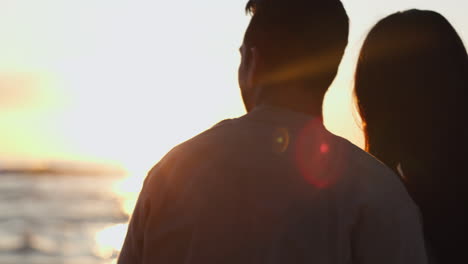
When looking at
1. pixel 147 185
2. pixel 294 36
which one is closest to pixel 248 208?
pixel 147 185

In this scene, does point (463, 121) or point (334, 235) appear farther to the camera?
point (463, 121)

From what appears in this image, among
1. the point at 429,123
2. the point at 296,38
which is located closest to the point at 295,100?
the point at 296,38

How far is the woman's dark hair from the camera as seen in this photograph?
3.65m

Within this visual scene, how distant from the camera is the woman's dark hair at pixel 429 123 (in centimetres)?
365

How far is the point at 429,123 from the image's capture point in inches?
145

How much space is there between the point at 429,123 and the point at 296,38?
1.08 m

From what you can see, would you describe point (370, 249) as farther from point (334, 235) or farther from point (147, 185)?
point (147, 185)

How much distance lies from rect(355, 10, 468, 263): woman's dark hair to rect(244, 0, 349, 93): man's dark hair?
A: 943 millimetres

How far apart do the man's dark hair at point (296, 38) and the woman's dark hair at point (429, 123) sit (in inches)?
37.1

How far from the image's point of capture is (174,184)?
281 centimetres

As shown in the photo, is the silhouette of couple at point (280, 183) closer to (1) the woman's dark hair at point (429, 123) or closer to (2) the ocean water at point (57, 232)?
(1) the woman's dark hair at point (429, 123)

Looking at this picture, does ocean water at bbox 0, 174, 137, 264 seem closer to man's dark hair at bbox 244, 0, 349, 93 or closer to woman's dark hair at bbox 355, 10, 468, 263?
woman's dark hair at bbox 355, 10, 468, 263

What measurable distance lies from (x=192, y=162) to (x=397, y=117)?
1.18 meters

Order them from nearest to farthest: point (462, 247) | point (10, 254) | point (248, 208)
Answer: point (248, 208) < point (462, 247) < point (10, 254)
